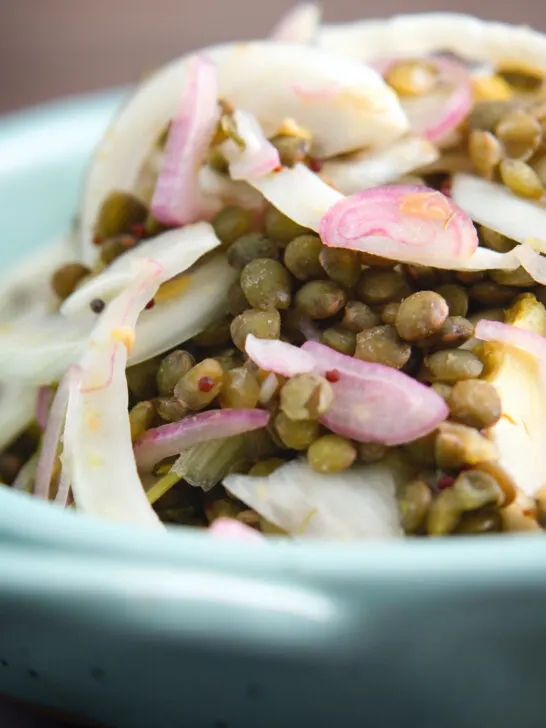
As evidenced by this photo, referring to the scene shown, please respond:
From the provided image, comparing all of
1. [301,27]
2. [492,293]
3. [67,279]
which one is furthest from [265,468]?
[301,27]

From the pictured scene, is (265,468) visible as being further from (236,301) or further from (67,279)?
(67,279)

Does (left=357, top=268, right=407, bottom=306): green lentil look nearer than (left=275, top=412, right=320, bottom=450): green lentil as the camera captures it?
No

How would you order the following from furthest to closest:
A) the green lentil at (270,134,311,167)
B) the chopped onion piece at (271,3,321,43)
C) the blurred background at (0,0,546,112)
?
the blurred background at (0,0,546,112) → the chopped onion piece at (271,3,321,43) → the green lentil at (270,134,311,167)

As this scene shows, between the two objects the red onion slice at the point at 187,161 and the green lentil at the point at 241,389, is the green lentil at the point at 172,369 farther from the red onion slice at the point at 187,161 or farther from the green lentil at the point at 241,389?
the red onion slice at the point at 187,161

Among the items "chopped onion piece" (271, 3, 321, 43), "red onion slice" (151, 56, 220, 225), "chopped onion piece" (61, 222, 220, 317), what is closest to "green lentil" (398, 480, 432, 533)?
"chopped onion piece" (61, 222, 220, 317)

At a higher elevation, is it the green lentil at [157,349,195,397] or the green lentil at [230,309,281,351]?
the green lentil at [230,309,281,351]

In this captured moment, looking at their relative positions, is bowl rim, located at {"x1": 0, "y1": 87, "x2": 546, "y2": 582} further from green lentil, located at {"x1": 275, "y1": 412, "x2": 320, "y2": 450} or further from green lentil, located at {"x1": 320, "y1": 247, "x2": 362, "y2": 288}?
green lentil, located at {"x1": 320, "y1": 247, "x2": 362, "y2": 288}

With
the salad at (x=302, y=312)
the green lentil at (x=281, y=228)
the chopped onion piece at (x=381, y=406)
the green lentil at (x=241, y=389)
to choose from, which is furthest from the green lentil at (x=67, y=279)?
the chopped onion piece at (x=381, y=406)
